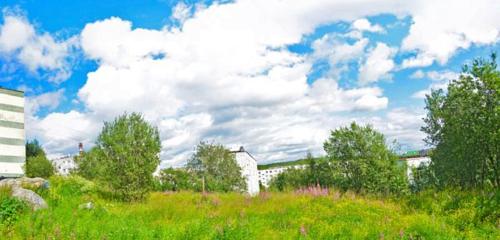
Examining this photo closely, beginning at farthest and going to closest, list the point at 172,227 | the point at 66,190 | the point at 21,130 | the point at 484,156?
the point at 21,130 < the point at 484,156 < the point at 66,190 < the point at 172,227

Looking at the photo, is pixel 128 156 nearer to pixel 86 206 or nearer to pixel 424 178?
pixel 86 206

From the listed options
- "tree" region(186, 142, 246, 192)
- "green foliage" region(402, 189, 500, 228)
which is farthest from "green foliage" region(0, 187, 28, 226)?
"tree" region(186, 142, 246, 192)

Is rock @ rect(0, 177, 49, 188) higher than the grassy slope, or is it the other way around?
rock @ rect(0, 177, 49, 188)

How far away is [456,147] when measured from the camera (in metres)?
22.2

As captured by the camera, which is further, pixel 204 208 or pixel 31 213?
pixel 204 208

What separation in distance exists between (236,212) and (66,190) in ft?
27.0

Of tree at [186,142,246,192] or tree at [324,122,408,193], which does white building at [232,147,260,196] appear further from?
tree at [324,122,408,193]

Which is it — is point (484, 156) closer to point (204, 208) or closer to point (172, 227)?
point (204, 208)

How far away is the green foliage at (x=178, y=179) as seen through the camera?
54.2m

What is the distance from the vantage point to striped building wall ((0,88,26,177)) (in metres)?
43.4

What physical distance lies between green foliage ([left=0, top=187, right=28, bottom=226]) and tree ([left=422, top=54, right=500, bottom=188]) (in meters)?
18.0

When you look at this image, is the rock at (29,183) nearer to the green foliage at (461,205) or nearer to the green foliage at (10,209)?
the green foliage at (10,209)

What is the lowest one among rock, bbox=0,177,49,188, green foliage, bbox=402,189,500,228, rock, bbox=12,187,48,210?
green foliage, bbox=402,189,500,228

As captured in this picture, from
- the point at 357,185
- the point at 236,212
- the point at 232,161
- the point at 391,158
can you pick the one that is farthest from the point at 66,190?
the point at 232,161
